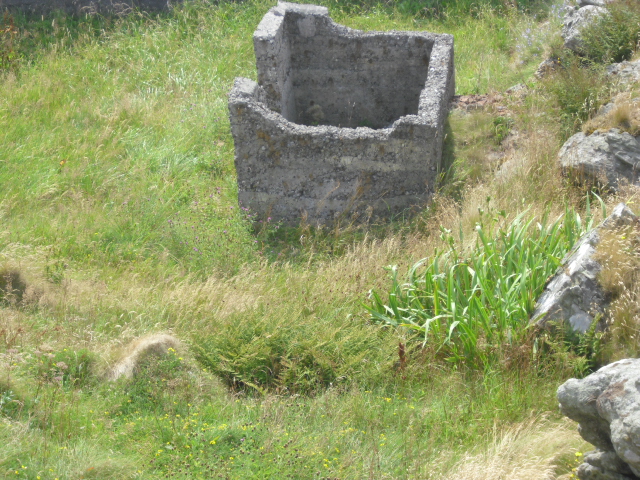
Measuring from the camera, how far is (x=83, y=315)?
5.72 meters

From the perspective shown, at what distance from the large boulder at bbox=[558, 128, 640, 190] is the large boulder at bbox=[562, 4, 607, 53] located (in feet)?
7.37

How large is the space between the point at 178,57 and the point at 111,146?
301 cm

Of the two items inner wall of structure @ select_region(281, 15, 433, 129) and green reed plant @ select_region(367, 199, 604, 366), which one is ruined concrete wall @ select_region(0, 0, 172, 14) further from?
green reed plant @ select_region(367, 199, 604, 366)

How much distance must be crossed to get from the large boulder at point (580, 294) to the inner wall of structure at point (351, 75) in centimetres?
443

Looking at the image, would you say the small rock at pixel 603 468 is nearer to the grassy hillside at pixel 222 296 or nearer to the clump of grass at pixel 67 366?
the grassy hillside at pixel 222 296

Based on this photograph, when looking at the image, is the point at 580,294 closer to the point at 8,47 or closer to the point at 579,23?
the point at 579,23

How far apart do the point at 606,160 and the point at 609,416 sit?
410 cm

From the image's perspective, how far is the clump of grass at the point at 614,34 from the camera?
8.38 meters

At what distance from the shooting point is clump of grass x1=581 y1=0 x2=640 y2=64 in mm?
8383

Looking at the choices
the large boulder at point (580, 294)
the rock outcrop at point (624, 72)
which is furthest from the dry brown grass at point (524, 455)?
the rock outcrop at point (624, 72)

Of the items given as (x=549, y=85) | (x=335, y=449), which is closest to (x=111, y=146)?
(x=549, y=85)

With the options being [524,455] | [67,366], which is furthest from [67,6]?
[524,455]

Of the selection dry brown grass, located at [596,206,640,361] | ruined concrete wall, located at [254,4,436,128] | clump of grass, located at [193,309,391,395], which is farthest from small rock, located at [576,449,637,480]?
ruined concrete wall, located at [254,4,436,128]

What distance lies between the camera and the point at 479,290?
5.64m
